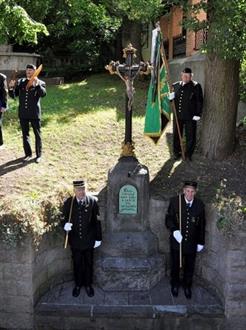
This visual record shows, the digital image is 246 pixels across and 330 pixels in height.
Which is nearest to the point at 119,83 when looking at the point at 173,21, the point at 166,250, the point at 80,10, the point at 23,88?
the point at 80,10

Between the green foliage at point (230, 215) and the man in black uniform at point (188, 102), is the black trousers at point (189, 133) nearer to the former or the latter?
the man in black uniform at point (188, 102)

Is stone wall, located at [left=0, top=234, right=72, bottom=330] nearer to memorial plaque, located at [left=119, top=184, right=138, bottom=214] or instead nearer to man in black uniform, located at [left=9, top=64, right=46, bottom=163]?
memorial plaque, located at [left=119, top=184, right=138, bottom=214]

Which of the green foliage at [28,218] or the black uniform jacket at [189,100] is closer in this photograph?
the green foliage at [28,218]

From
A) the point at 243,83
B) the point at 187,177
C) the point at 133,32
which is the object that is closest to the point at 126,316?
the point at 187,177

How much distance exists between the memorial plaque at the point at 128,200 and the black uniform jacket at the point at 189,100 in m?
Result: 1.83

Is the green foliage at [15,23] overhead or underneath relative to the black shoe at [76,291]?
overhead

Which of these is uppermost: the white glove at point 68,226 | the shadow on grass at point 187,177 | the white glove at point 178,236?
the shadow on grass at point 187,177

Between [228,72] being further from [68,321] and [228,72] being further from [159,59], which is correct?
[68,321]

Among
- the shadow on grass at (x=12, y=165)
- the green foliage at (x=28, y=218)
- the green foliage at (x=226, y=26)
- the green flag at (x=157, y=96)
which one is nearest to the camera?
the green foliage at (x=28, y=218)

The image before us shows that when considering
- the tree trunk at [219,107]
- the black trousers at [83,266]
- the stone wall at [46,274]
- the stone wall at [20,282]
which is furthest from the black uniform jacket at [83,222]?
the tree trunk at [219,107]

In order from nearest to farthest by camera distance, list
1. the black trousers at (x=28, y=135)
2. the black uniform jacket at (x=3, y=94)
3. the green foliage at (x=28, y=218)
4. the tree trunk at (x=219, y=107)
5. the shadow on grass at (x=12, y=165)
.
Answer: the green foliage at (x=28, y=218)
the shadow on grass at (x=12, y=165)
the tree trunk at (x=219, y=107)
the black trousers at (x=28, y=135)
the black uniform jacket at (x=3, y=94)

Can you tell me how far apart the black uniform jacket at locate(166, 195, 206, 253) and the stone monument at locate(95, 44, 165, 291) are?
532 mm

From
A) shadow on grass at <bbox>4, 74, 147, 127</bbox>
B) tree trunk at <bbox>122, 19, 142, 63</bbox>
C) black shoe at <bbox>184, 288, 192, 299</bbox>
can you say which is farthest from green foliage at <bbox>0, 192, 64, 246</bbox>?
tree trunk at <bbox>122, 19, 142, 63</bbox>

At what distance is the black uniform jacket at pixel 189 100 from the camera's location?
26.2 feet
